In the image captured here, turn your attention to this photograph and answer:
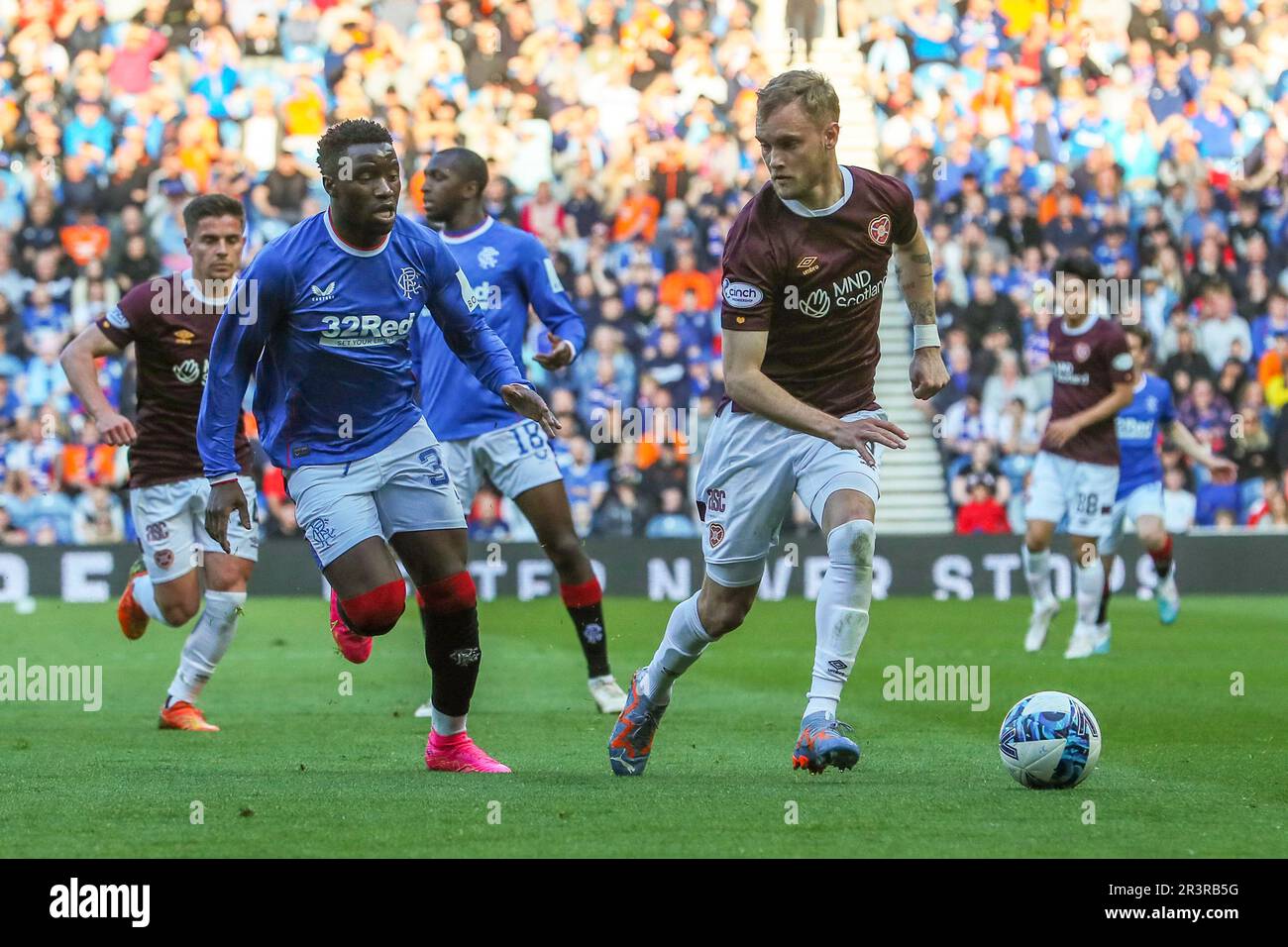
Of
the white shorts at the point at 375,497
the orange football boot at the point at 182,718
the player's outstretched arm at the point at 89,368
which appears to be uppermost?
the player's outstretched arm at the point at 89,368

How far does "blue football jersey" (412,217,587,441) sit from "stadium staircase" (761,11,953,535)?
427 inches

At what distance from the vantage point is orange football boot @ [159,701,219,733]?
9797 mm

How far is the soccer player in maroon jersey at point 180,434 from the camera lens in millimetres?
9727

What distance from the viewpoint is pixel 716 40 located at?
2531 centimetres

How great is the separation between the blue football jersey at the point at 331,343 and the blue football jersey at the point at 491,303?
106 inches

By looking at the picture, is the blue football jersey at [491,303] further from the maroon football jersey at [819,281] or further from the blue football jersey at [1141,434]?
the blue football jersey at [1141,434]

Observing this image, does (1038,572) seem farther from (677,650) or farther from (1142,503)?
(677,650)

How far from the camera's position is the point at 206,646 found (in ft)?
32.7

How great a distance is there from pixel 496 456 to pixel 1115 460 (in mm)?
6035

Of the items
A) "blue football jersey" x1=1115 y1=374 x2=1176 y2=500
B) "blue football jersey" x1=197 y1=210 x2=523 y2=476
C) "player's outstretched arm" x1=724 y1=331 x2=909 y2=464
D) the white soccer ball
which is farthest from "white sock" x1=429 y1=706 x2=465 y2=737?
"blue football jersey" x1=1115 y1=374 x2=1176 y2=500

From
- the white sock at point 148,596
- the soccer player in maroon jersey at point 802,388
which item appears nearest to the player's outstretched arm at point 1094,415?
the white sock at point 148,596

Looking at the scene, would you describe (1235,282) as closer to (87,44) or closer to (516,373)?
(87,44)

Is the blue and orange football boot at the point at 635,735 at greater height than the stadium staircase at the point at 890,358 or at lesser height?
lesser

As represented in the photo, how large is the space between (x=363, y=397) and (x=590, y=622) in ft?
10.1
